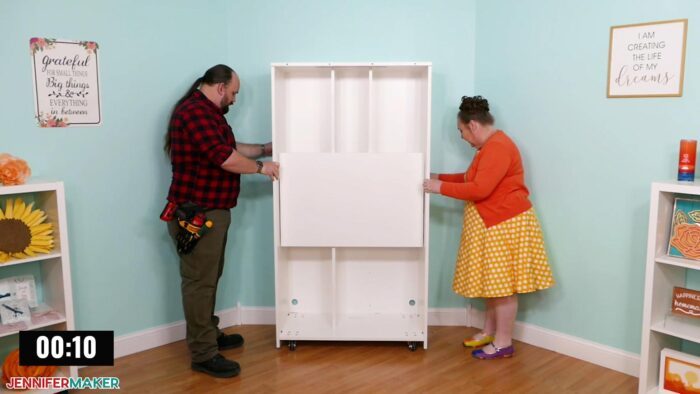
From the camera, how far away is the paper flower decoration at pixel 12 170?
8.16 feet

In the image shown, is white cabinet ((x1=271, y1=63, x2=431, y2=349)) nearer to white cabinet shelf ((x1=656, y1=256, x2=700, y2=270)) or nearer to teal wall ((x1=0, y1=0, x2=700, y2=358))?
teal wall ((x1=0, y1=0, x2=700, y2=358))

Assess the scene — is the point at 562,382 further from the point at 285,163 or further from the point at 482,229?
the point at 285,163

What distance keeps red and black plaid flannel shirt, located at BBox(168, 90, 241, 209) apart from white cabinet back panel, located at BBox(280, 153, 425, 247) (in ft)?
1.25

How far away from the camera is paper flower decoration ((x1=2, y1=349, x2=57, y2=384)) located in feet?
8.47

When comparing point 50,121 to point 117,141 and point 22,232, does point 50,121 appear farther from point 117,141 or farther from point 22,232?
point 22,232

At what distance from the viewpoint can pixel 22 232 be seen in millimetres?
2543

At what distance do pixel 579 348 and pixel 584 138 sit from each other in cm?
111

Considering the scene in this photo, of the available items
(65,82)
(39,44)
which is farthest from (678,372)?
(39,44)

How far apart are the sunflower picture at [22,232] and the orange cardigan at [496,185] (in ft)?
6.24

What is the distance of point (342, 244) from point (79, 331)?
137 centimetres

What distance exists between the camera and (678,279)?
2754 millimetres

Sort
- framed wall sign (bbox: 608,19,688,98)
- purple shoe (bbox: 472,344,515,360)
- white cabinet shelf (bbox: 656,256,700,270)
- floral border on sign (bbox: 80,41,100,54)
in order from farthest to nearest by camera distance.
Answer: purple shoe (bbox: 472,344,515,360) → floral border on sign (bbox: 80,41,100,54) → framed wall sign (bbox: 608,19,688,98) → white cabinet shelf (bbox: 656,256,700,270)

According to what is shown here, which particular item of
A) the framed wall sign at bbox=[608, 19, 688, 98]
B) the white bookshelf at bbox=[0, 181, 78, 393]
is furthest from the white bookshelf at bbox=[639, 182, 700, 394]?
the white bookshelf at bbox=[0, 181, 78, 393]

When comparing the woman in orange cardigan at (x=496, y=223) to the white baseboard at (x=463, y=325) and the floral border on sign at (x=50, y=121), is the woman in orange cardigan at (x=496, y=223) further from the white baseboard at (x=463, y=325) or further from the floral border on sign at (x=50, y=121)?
the floral border on sign at (x=50, y=121)
